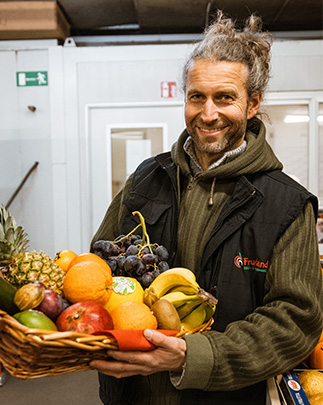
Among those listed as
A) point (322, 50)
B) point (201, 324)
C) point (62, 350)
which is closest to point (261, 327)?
point (201, 324)

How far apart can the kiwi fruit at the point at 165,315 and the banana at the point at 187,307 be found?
0.10 metres

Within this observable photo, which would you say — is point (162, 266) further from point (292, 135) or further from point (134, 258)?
point (292, 135)

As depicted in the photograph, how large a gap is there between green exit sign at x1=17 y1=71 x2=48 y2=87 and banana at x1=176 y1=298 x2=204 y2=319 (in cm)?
335

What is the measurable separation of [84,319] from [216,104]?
0.76 m

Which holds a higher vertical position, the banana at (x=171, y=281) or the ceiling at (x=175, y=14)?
the ceiling at (x=175, y=14)

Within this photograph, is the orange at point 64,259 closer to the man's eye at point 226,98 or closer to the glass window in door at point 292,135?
the man's eye at point 226,98

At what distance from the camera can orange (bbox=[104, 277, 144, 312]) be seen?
0.97 m

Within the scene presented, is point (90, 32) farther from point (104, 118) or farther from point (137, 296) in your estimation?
point (137, 296)

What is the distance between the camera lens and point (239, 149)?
4.23ft

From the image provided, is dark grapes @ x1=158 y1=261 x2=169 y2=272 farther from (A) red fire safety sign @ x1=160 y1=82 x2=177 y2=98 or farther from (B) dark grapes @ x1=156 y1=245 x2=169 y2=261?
(A) red fire safety sign @ x1=160 y1=82 x2=177 y2=98

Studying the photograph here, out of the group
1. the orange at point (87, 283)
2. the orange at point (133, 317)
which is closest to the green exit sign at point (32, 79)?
the orange at point (87, 283)

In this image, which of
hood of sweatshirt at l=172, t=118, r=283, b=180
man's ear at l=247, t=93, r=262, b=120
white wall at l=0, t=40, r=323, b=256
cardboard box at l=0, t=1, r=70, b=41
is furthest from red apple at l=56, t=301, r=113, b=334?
cardboard box at l=0, t=1, r=70, b=41

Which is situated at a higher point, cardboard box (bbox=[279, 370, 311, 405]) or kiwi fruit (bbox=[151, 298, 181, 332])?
kiwi fruit (bbox=[151, 298, 181, 332])

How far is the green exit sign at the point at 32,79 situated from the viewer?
379cm
